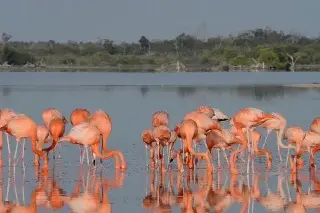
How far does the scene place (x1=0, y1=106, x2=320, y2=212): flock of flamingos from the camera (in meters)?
9.09

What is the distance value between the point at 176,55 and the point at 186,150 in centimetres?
7095

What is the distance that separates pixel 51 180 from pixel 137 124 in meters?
6.52

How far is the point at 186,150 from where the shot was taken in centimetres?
1102

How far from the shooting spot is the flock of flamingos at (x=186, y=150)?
9.09 m

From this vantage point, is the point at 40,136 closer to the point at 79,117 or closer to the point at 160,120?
the point at 79,117

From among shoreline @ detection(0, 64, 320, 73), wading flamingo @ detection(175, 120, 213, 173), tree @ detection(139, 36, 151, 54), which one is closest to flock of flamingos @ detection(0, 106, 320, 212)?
wading flamingo @ detection(175, 120, 213, 173)

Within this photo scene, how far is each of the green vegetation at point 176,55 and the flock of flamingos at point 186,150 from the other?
49529mm

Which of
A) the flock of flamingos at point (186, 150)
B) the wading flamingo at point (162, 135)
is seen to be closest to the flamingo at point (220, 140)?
the flock of flamingos at point (186, 150)

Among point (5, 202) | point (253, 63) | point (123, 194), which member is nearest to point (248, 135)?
point (123, 194)

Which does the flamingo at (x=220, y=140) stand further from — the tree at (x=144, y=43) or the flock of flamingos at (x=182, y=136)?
the tree at (x=144, y=43)

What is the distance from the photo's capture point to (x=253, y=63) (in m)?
64.0

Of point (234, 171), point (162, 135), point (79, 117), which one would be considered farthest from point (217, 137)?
point (79, 117)

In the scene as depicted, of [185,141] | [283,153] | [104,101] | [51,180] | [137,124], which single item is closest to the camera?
[51,180]

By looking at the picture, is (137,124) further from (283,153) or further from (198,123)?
(198,123)
